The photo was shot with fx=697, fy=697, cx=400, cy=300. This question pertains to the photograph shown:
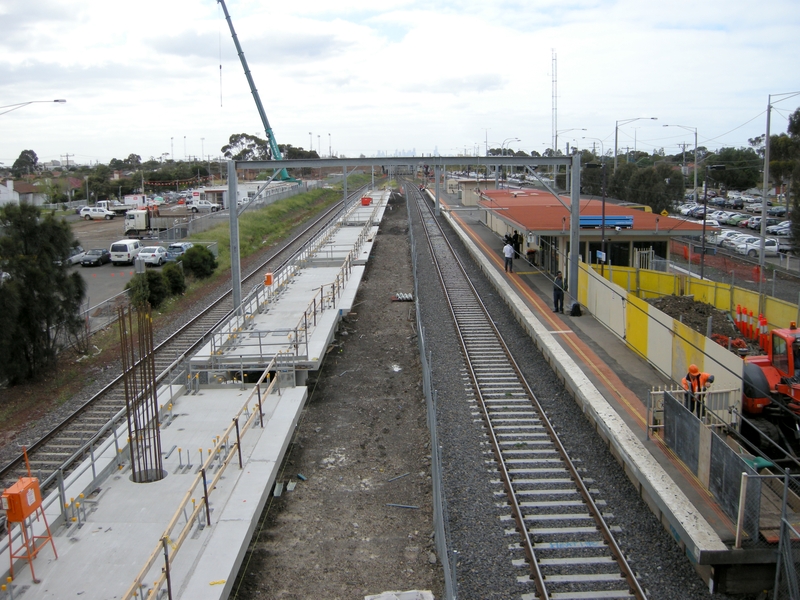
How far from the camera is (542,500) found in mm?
10891

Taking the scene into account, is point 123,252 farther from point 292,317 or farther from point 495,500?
point 495,500

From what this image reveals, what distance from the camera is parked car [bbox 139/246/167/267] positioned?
121 feet

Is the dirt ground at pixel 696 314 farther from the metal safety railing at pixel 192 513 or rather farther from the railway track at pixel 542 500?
the metal safety railing at pixel 192 513

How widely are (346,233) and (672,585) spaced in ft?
114

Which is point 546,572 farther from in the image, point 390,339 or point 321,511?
point 390,339

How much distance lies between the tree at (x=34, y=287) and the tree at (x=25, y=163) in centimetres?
13975

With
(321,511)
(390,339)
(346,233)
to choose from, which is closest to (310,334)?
(390,339)

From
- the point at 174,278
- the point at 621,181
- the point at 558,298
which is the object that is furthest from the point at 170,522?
the point at 621,181

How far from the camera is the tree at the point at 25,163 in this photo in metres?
141

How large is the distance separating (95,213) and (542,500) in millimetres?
66455

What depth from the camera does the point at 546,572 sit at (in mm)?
8984

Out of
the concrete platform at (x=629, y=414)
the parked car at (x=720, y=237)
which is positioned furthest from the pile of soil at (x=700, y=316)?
the parked car at (x=720, y=237)

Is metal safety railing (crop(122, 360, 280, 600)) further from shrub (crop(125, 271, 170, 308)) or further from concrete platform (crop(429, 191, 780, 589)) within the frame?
shrub (crop(125, 271, 170, 308))

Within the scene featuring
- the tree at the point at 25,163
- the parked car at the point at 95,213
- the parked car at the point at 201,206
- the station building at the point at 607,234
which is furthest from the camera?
the tree at the point at 25,163
